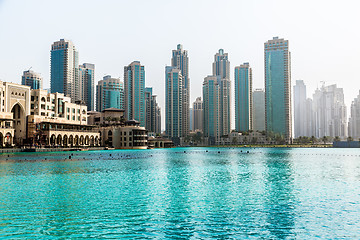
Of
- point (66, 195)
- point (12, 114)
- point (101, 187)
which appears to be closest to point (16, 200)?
point (66, 195)

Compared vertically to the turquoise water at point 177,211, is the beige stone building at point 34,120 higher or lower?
higher

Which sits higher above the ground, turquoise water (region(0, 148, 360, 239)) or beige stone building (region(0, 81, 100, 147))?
beige stone building (region(0, 81, 100, 147))

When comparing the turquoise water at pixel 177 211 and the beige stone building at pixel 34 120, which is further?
the beige stone building at pixel 34 120

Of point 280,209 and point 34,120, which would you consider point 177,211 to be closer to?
point 280,209

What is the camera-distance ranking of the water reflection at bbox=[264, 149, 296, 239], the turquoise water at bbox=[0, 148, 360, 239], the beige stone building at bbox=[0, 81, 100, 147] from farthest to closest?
the beige stone building at bbox=[0, 81, 100, 147]
the water reflection at bbox=[264, 149, 296, 239]
the turquoise water at bbox=[0, 148, 360, 239]

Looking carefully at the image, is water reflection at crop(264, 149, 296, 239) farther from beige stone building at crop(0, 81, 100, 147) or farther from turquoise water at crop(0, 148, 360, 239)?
beige stone building at crop(0, 81, 100, 147)

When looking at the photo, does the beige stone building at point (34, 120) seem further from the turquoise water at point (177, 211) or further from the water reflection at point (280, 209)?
the water reflection at point (280, 209)

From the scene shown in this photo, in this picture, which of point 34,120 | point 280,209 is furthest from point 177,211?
point 34,120

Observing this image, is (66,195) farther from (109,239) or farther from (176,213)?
(109,239)

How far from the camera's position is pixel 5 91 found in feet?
468

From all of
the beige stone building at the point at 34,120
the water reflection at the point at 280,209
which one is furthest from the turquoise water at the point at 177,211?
the beige stone building at the point at 34,120

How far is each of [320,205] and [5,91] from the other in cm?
14587

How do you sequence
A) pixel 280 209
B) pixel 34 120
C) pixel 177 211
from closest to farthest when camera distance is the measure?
pixel 177 211 → pixel 280 209 → pixel 34 120

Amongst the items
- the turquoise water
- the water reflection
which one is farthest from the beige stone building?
the water reflection
